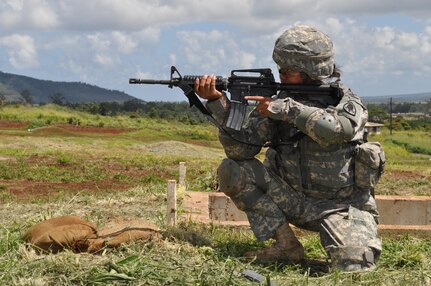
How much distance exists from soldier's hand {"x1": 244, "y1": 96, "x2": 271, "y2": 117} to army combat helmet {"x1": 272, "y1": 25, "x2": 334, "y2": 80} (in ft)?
1.22

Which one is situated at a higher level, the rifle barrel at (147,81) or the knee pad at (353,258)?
the rifle barrel at (147,81)

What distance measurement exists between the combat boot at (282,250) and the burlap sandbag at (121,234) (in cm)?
80

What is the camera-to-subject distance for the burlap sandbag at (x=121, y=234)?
200 inches

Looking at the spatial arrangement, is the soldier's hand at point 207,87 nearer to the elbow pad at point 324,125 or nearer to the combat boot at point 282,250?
the elbow pad at point 324,125

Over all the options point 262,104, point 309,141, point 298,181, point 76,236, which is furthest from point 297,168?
point 76,236

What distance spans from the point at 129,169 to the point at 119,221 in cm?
1021

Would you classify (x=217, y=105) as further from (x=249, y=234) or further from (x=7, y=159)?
(x=7, y=159)

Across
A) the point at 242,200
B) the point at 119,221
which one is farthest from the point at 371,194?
the point at 119,221

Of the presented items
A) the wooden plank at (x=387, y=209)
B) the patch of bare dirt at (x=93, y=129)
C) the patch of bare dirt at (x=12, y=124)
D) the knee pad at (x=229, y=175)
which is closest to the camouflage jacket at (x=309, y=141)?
the knee pad at (x=229, y=175)

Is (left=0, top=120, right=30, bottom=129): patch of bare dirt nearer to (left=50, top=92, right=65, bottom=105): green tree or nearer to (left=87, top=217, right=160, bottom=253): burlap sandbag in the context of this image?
(left=50, top=92, right=65, bottom=105): green tree

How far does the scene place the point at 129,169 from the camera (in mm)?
16203

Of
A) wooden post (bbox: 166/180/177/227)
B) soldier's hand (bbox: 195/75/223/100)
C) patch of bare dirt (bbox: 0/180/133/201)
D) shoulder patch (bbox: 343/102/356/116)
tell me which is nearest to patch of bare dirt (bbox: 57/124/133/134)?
patch of bare dirt (bbox: 0/180/133/201)

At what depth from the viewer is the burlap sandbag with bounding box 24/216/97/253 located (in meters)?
4.99

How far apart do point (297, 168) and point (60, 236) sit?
184cm
